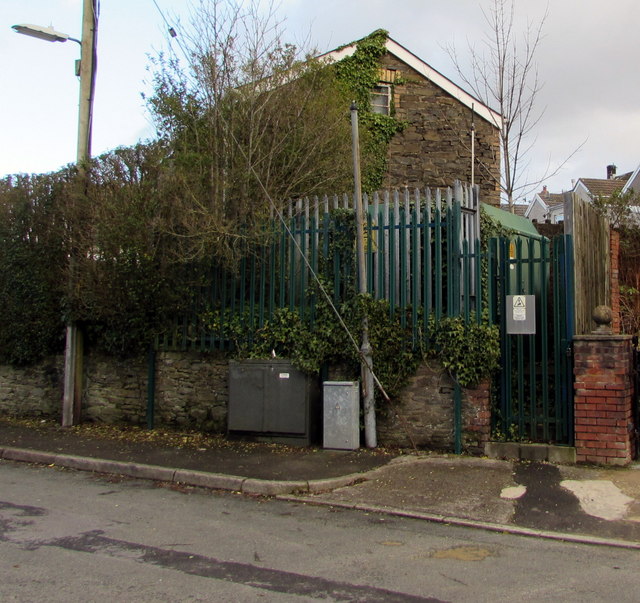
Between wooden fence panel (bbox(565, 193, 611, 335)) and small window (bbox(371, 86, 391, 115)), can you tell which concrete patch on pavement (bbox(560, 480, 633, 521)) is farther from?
small window (bbox(371, 86, 391, 115))

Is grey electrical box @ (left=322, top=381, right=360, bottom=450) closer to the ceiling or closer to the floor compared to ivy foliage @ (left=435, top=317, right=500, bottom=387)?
closer to the floor

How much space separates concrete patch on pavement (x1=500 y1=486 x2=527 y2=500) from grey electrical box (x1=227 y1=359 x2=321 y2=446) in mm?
2979

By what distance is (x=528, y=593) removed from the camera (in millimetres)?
4281

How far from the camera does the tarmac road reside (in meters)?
4.29

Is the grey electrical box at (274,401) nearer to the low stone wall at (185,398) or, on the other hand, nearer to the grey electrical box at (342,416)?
the grey electrical box at (342,416)

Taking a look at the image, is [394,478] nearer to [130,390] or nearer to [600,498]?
[600,498]

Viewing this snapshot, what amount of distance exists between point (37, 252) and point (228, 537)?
298 inches

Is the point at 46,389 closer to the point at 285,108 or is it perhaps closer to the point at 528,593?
the point at 285,108

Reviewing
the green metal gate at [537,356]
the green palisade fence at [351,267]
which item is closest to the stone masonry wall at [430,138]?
the green palisade fence at [351,267]

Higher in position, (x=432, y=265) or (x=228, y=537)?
(x=432, y=265)

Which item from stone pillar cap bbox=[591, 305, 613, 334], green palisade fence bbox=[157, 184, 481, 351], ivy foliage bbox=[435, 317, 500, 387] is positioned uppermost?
green palisade fence bbox=[157, 184, 481, 351]

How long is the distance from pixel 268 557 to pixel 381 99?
1375 centimetres

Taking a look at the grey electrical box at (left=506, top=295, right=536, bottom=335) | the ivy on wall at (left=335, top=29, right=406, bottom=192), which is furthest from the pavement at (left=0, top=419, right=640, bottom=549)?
the ivy on wall at (left=335, top=29, right=406, bottom=192)

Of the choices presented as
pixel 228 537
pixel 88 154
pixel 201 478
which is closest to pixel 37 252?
pixel 88 154
